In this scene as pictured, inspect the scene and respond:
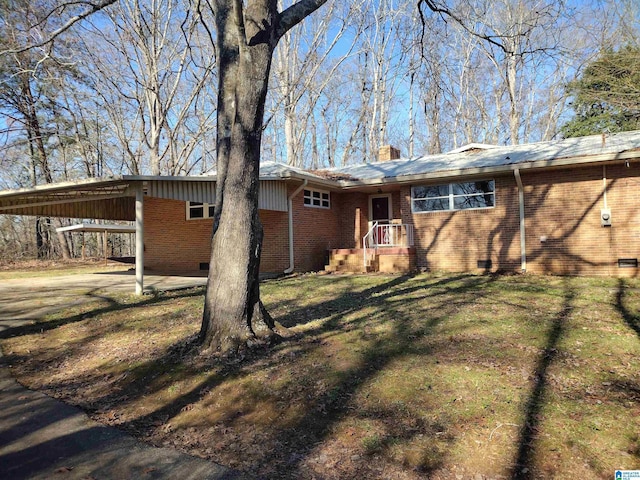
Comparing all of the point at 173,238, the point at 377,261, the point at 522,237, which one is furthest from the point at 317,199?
the point at 522,237

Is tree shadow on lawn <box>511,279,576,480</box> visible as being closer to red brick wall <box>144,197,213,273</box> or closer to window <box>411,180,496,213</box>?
window <box>411,180,496,213</box>

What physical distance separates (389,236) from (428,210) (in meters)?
1.67

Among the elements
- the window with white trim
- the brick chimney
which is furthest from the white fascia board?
the brick chimney

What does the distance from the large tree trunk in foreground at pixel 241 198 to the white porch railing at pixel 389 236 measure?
27.5ft

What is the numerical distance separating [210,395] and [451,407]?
7.83 feet

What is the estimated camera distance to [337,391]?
13.9ft

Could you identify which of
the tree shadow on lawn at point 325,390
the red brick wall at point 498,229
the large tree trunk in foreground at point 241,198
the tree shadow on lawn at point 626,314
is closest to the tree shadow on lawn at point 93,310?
the tree shadow on lawn at point 325,390

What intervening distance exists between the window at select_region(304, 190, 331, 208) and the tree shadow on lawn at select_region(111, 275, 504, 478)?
697 centimetres

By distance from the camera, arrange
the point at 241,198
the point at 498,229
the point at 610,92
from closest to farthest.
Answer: the point at 241,198 → the point at 498,229 → the point at 610,92

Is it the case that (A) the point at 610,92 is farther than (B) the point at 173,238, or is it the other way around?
(B) the point at 173,238

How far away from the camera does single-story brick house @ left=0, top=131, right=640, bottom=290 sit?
35.8ft

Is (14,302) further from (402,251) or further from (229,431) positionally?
(402,251)

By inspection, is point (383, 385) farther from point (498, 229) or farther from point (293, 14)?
point (498, 229)

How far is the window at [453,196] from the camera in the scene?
12.8 m
